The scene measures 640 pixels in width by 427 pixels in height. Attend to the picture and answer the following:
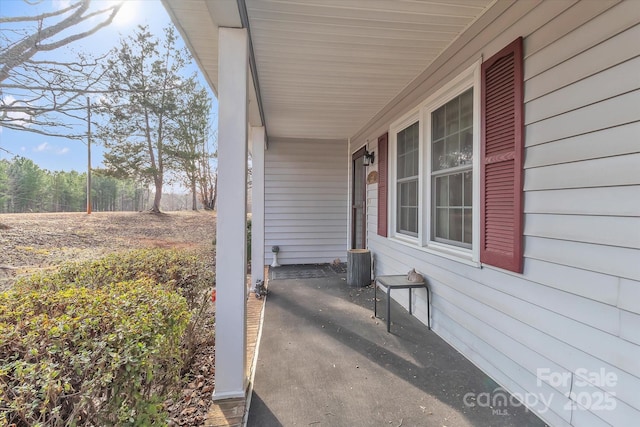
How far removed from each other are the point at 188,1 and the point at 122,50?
9.68 feet

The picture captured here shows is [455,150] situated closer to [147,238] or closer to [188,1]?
[188,1]

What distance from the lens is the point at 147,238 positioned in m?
4.15

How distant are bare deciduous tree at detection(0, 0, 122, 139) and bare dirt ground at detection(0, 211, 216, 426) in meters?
0.88

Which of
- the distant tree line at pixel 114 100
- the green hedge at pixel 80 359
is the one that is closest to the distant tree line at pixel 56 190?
the distant tree line at pixel 114 100

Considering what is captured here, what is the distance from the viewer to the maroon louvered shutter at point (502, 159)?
5.98 ft

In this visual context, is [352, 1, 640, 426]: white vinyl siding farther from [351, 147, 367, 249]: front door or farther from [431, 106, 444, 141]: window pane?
[351, 147, 367, 249]: front door

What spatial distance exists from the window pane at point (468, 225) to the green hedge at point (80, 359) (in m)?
2.42

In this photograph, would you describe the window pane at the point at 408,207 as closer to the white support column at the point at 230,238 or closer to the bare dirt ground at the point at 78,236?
the white support column at the point at 230,238

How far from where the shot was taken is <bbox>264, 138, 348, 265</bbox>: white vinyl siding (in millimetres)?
6023

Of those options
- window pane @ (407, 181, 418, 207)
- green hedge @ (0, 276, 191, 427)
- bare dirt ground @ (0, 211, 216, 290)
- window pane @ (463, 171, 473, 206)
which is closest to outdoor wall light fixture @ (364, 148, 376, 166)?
window pane @ (407, 181, 418, 207)

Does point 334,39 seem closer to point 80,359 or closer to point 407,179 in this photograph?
point 407,179

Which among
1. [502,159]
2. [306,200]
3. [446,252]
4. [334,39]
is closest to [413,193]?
[446,252]

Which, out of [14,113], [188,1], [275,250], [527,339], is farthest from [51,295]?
[275,250]

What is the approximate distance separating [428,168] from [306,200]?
340 cm
